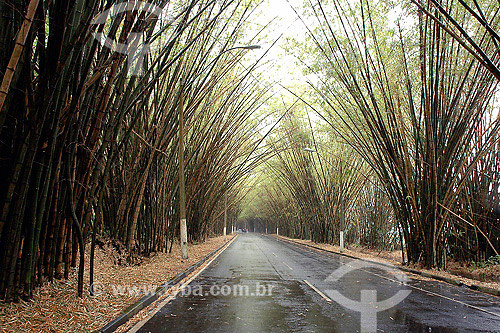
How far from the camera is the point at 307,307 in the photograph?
222 inches

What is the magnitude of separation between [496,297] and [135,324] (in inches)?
237

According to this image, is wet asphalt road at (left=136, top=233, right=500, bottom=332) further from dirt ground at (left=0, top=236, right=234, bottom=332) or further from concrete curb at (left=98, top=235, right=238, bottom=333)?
dirt ground at (left=0, top=236, right=234, bottom=332)

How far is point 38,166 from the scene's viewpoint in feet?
14.0

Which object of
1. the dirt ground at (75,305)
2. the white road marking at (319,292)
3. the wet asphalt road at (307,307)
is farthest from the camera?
the white road marking at (319,292)

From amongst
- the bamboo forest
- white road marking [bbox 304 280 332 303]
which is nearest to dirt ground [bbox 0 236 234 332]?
the bamboo forest

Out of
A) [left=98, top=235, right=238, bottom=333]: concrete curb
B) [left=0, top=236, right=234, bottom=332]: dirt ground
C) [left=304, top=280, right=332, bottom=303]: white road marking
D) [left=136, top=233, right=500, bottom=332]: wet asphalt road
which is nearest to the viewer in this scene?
[left=0, top=236, right=234, bottom=332]: dirt ground

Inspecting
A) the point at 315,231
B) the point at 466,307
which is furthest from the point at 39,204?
the point at 315,231

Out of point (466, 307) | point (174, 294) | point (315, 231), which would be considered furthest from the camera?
point (315, 231)

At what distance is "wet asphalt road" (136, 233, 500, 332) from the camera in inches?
181

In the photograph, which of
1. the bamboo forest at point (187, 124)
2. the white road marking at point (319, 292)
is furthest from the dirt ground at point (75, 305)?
the white road marking at point (319, 292)

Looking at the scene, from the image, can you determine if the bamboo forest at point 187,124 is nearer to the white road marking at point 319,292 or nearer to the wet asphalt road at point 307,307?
the wet asphalt road at point 307,307

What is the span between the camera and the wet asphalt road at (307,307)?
459 centimetres

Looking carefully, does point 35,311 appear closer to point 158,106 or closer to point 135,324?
point 135,324

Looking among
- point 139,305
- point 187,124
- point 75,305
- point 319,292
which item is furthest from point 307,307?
point 187,124
